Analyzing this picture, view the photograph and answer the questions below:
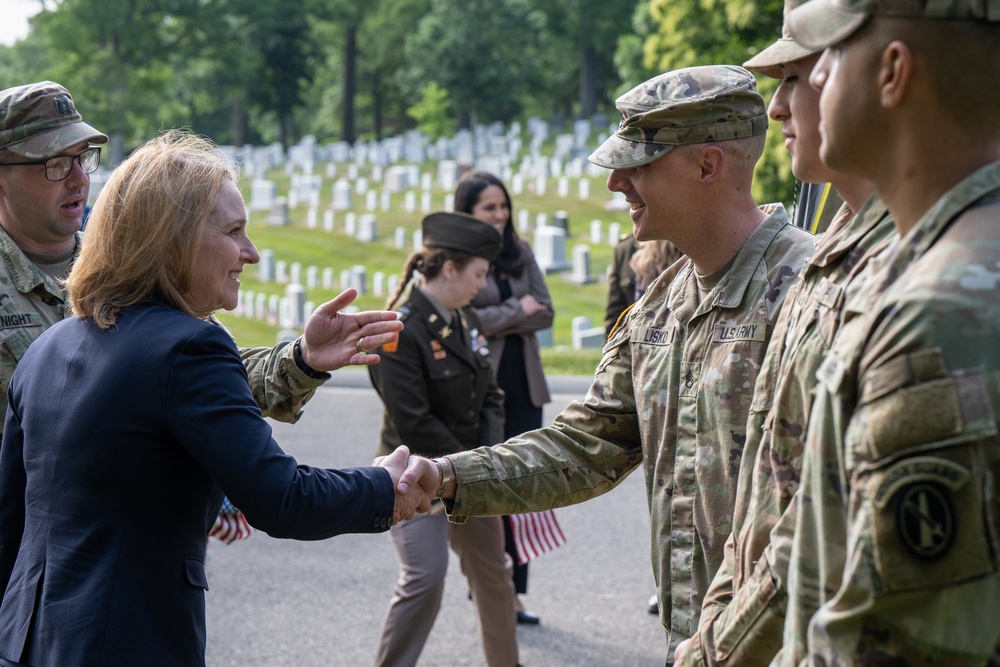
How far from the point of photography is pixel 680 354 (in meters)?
2.83

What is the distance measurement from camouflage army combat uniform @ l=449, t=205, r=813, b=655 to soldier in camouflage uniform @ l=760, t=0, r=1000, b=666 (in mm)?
969

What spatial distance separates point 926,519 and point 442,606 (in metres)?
4.88

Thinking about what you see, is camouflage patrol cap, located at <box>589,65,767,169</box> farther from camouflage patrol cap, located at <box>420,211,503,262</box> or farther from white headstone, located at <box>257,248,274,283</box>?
white headstone, located at <box>257,248,274,283</box>

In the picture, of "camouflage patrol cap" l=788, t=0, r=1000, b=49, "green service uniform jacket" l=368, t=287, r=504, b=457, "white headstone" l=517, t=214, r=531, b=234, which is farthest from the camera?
"white headstone" l=517, t=214, r=531, b=234

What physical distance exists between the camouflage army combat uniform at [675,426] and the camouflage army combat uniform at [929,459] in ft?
3.67

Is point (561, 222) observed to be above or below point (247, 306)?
above

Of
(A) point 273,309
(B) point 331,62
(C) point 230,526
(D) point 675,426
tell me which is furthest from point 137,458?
(B) point 331,62

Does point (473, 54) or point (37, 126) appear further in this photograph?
point (473, 54)

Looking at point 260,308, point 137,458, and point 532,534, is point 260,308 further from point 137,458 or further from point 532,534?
point 137,458

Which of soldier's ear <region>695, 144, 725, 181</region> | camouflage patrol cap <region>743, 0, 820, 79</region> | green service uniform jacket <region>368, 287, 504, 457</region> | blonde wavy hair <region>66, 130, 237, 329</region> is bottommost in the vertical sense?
green service uniform jacket <region>368, 287, 504, 457</region>

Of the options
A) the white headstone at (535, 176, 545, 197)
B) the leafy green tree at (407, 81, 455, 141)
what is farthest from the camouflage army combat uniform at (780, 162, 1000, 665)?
the leafy green tree at (407, 81, 455, 141)

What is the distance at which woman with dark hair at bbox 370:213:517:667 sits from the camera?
4.75 meters

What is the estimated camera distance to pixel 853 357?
152 centimetres

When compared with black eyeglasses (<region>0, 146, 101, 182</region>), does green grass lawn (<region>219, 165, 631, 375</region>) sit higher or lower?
lower
